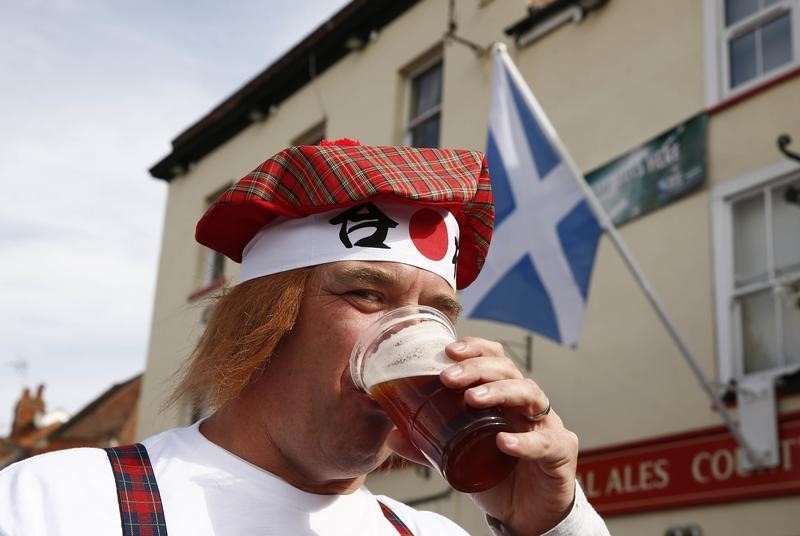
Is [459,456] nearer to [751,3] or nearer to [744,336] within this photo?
[744,336]

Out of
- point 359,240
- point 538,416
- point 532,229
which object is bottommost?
point 538,416

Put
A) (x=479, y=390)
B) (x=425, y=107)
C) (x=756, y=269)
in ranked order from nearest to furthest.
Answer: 1. (x=479, y=390)
2. (x=756, y=269)
3. (x=425, y=107)

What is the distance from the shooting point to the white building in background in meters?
7.64

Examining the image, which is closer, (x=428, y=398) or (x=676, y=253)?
(x=428, y=398)

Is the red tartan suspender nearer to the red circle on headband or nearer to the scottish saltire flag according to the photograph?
the red circle on headband

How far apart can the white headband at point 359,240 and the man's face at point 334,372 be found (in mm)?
25

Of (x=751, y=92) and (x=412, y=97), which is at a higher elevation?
(x=412, y=97)

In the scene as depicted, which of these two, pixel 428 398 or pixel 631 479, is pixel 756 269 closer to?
pixel 631 479

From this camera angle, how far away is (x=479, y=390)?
1817 millimetres

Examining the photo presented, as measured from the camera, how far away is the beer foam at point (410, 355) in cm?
Result: 192

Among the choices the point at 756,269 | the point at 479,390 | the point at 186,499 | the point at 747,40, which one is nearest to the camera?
the point at 479,390

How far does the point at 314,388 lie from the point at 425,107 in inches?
432

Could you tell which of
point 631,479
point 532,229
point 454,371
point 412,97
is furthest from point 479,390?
point 412,97

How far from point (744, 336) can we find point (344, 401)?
6479 mm
